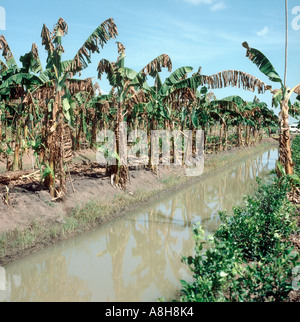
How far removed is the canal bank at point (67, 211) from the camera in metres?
6.66

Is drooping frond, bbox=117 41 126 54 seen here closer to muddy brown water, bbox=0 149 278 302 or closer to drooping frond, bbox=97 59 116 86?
drooping frond, bbox=97 59 116 86

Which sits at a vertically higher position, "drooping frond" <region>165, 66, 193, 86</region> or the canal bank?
"drooping frond" <region>165, 66, 193, 86</region>

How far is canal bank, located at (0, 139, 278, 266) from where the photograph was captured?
21.9 feet

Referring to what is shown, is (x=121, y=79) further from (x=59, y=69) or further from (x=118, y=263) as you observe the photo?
(x=118, y=263)

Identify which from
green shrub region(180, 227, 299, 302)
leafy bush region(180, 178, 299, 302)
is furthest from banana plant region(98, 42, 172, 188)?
green shrub region(180, 227, 299, 302)

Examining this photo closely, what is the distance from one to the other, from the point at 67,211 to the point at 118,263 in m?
2.50

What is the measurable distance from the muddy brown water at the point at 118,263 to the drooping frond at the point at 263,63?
456cm

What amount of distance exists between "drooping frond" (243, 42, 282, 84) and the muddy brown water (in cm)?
456

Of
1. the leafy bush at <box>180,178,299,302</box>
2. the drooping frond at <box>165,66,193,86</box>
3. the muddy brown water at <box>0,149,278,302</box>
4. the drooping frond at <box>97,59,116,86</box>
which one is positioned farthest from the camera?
the drooping frond at <box>165,66,193,86</box>

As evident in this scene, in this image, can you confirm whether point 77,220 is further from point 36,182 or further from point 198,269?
point 198,269

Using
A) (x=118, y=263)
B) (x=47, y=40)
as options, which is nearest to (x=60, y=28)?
(x=47, y=40)

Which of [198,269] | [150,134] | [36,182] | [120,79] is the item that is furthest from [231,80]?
[198,269]

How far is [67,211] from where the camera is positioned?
8.43 m
